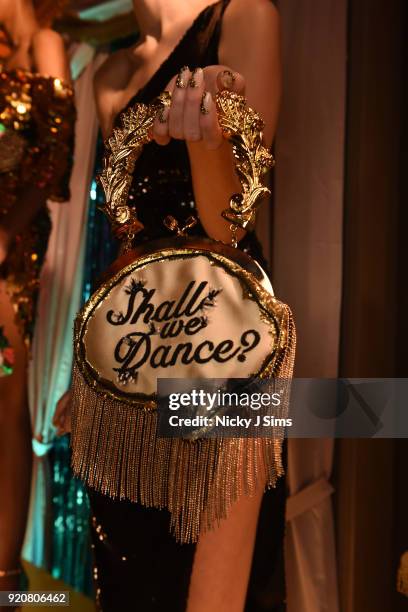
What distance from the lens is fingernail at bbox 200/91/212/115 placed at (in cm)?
95

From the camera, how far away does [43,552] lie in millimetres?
2139

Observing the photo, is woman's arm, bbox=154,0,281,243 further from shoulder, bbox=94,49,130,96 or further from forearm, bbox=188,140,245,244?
shoulder, bbox=94,49,130,96

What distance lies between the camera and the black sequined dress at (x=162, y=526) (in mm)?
1114

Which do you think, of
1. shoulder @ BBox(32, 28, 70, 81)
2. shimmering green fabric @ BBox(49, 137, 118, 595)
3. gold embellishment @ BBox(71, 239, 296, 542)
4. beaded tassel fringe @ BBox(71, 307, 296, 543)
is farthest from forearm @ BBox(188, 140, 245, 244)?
shimmering green fabric @ BBox(49, 137, 118, 595)

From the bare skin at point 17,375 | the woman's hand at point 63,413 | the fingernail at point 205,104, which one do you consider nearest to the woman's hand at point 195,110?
the fingernail at point 205,104

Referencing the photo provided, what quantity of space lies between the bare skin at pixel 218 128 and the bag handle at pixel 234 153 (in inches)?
0.8

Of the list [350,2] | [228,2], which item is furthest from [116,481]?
[350,2]

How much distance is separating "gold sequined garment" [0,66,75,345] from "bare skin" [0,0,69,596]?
2cm

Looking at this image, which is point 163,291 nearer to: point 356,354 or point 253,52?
point 253,52

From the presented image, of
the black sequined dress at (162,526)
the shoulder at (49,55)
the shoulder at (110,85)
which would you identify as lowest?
the black sequined dress at (162,526)

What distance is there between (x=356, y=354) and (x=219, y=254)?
21.9 inches

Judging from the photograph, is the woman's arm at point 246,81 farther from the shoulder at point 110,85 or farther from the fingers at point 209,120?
the shoulder at point 110,85

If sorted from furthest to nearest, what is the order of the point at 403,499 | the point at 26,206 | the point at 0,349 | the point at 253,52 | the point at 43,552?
the point at 43,552 < the point at 26,206 < the point at 0,349 < the point at 403,499 < the point at 253,52

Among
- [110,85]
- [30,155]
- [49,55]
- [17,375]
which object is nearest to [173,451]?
[110,85]
